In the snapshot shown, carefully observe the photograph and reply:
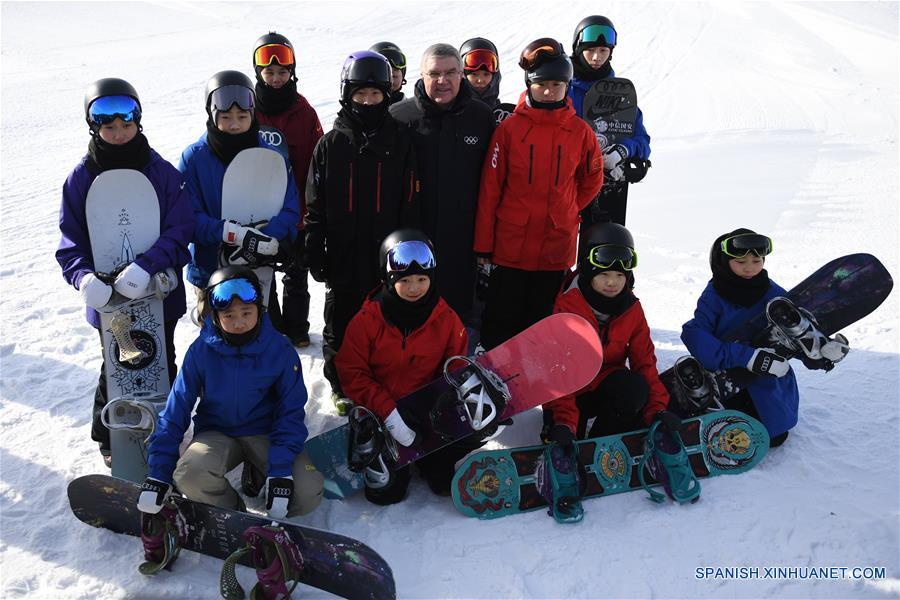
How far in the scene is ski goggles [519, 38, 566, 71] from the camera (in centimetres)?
394

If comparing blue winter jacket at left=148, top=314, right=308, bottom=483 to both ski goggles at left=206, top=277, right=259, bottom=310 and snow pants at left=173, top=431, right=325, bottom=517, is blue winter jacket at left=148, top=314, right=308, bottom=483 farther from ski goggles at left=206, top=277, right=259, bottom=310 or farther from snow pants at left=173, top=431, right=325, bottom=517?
ski goggles at left=206, top=277, right=259, bottom=310

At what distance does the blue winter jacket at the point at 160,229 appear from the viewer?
352 cm

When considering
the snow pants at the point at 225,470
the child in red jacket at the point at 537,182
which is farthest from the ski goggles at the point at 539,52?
the snow pants at the point at 225,470

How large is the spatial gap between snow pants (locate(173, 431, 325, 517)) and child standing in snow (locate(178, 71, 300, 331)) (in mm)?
1049

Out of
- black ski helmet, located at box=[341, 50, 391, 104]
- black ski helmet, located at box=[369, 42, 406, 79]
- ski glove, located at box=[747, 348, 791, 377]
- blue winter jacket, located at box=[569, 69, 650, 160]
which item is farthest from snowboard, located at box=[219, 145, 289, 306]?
ski glove, located at box=[747, 348, 791, 377]

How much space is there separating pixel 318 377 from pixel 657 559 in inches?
96.7

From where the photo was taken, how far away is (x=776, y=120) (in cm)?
1161

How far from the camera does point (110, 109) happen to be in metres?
3.38

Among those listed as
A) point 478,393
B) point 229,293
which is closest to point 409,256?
point 478,393

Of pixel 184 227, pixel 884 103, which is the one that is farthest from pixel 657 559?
pixel 884 103

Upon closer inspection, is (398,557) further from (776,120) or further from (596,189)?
(776,120)

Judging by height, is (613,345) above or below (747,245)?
below

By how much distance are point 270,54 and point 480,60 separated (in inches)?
54.1

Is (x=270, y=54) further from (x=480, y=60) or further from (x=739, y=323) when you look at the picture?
(x=739, y=323)
